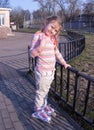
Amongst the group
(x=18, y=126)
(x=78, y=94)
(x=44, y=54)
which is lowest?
(x=18, y=126)

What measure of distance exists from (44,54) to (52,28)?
41 centimetres

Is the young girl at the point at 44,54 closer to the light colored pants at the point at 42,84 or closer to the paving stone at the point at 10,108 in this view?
the light colored pants at the point at 42,84

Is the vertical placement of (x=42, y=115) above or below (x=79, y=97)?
below

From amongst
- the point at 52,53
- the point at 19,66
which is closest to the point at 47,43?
the point at 52,53

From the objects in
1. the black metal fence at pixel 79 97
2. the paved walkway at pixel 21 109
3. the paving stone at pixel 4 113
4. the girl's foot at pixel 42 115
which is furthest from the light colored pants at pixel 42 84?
the paving stone at pixel 4 113

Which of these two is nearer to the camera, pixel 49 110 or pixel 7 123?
pixel 7 123

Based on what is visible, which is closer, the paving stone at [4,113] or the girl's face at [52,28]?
the girl's face at [52,28]

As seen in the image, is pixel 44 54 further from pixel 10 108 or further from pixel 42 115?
pixel 10 108

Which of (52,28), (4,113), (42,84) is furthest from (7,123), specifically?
(52,28)

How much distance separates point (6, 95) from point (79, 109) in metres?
1.75

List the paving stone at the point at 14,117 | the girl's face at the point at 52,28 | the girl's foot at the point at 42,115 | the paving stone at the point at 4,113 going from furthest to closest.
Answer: the paving stone at the point at 4,113, the paving stone at the point at 14,117, the girl's foot at the point at 42,115, the girl's face at the point at 52,28

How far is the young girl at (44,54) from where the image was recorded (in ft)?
14.5

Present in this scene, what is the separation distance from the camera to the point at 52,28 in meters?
4.42

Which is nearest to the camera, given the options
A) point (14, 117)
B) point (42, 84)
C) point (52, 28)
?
point (52, 28)
